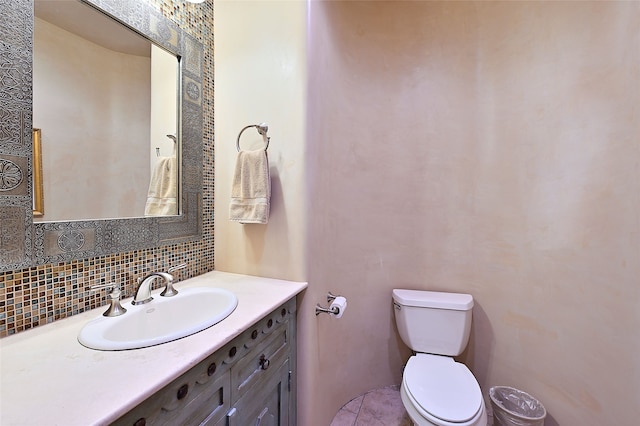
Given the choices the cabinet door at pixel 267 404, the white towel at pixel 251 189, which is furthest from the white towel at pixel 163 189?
the cabinet door at pixel 267 404

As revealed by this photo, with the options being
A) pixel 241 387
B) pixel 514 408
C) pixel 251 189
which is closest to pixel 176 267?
pixel 251 189

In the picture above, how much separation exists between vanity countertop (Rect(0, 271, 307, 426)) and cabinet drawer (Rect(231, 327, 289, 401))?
0.16 m

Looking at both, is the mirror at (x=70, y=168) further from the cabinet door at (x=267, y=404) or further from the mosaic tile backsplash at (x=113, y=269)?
the cabinet door at (x=267, y=404)

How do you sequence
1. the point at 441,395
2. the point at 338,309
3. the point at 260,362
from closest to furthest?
the point at 260,362
the point at 441,395
the point at 338,309

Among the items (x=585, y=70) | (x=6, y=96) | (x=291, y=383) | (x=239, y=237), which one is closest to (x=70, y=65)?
(x=6, y=96)

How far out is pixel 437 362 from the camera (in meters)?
1.40

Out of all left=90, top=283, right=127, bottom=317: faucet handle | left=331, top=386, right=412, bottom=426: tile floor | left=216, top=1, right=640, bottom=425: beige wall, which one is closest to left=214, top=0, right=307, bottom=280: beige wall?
left=216, top=1, right=640, bottom=425: beige wall

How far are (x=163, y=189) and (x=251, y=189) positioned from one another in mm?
397

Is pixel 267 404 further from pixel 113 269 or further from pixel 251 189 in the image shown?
pixel 251 189

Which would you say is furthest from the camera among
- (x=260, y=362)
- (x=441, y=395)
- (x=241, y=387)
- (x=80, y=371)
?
(x=441, y=395)

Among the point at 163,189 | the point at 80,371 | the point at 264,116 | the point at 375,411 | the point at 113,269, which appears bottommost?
the point at 375,411

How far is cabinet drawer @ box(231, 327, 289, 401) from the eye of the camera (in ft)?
2.77

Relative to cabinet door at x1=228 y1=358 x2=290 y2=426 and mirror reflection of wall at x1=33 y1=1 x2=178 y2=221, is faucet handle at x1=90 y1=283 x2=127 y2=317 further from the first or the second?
cabinet door at x1=228 y1=358 x2=290 y2=426

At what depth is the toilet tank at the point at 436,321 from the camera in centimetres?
146
